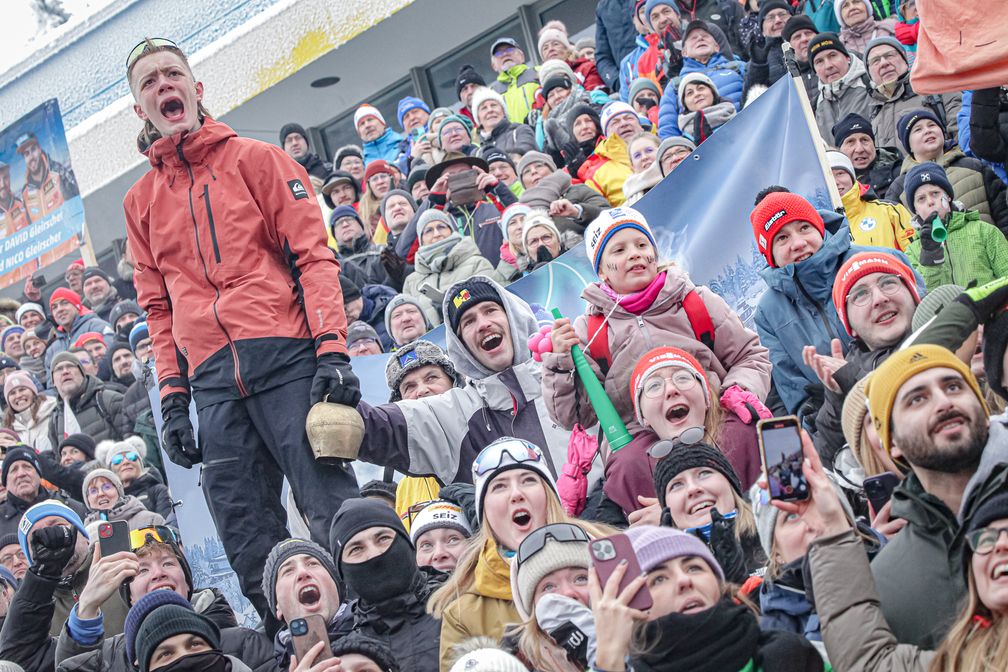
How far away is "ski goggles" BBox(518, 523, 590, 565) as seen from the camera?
3920 mm

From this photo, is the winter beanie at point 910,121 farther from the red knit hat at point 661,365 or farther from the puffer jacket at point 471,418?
the red knit hat at point 661,365

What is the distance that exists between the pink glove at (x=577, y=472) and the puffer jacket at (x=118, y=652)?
1.27 meters

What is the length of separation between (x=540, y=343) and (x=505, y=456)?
0.67 meters

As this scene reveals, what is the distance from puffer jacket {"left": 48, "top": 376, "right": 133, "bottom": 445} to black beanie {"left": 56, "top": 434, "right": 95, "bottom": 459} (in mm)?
628

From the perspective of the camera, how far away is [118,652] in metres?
4.99

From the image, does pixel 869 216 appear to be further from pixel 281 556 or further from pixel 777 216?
pixel 281 556

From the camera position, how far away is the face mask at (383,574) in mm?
4410

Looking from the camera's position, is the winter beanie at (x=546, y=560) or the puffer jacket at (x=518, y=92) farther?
the puffer jacket at (x=518, y=92)

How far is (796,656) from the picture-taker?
2990 mm

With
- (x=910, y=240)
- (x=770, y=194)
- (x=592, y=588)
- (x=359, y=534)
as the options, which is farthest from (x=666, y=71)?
(x=592, y=588)

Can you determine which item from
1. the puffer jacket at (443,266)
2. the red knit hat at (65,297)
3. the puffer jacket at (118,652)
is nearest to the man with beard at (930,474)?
the puffer jacket at (118,652)

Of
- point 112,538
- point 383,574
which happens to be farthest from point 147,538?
point 383,574

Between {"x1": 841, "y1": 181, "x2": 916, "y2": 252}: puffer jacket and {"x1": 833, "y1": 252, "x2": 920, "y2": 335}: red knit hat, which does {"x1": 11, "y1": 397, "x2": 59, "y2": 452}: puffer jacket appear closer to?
{"x1": 841, "y1": 181, "x2": 916, "y2": 252}: puffer jacket

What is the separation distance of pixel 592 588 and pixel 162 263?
2454 mm
